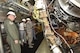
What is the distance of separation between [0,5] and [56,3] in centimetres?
105

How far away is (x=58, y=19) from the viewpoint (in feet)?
12.6

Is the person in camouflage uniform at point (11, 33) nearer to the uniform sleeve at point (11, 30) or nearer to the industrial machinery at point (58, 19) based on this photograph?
the uniform sleeve at point (11, 30)

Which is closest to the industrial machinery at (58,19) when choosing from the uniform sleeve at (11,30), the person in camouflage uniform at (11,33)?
the person in camouflage uniform at (11,33)

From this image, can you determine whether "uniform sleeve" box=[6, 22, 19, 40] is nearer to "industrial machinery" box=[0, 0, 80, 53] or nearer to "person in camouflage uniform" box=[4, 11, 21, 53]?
"person in camouflage uniform" box=[4, 11, 21, 53]

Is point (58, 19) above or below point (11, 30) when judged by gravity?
above

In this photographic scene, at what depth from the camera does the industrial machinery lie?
11.9ft

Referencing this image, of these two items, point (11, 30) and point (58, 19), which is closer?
point (11, 30)

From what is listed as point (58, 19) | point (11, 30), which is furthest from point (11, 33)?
point (58, 19)

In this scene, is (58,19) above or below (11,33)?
above

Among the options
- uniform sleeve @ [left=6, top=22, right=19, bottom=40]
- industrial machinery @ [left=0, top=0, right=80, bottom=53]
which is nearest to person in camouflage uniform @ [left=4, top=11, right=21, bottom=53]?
uniform sleeve @ [left=6, top=22, right=19, bottom=40]

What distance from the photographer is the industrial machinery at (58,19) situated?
361cm

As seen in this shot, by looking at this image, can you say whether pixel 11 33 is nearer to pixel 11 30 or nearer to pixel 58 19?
pixel 11 30

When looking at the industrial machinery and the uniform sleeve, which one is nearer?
the uniform sleeve

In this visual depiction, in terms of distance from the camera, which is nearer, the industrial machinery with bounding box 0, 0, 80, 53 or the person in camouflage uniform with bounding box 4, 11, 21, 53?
the person in camouflage uniform with bounding box 4, 11, 21, 53
